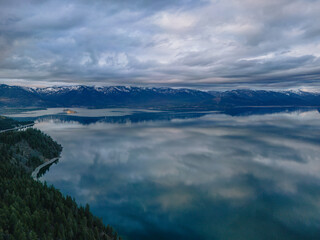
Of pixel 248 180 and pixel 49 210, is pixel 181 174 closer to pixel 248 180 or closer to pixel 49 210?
pixel 248 180

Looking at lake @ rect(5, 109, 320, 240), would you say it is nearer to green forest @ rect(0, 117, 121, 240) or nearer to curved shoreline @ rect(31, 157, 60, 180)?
curved shoreline @ rect(31, 157, 60, 180)

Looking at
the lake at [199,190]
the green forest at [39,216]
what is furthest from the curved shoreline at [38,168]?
the green forest at [39,216]

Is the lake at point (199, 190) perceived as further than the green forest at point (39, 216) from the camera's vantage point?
Yes

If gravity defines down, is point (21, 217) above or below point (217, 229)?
above

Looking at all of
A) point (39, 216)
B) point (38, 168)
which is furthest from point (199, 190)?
point (38, 168)

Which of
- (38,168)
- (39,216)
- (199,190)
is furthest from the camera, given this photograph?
(38,168)

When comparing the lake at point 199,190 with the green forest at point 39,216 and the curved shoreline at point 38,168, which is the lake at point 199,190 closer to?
the curved shoreline at point 38,168

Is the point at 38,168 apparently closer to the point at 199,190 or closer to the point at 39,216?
the point at 39,216

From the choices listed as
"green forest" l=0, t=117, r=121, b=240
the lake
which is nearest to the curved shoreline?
the lake

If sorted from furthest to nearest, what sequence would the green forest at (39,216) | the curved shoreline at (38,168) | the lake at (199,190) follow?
1. the curved shoreline at (38,168)
2. the lake at (199,190)
3. the green forest at (39,216)

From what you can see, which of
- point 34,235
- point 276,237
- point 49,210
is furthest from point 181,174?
point 34,235

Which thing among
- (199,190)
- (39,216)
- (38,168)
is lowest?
(199,190)
